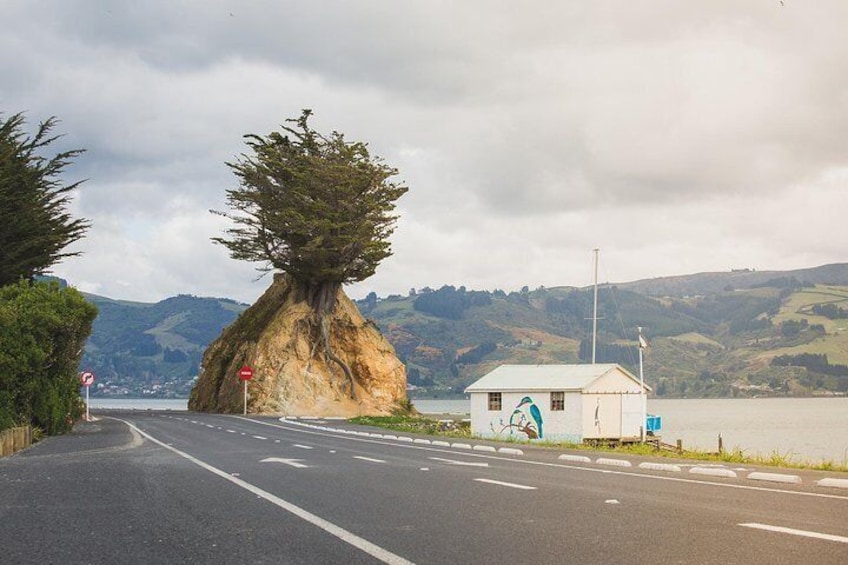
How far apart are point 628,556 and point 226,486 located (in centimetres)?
906

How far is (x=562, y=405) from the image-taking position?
5822 cm

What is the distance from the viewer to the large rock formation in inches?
3063

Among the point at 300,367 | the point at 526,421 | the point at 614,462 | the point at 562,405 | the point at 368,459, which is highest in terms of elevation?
the point at 300,367

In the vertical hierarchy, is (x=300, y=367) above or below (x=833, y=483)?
above

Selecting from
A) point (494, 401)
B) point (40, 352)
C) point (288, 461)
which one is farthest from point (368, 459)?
point (494, 401)

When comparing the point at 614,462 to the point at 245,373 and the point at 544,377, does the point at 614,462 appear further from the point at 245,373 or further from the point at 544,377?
the point at 245,373

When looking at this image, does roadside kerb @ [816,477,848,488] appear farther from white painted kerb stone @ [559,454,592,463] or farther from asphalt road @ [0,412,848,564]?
white painted kerb stone @ [559,454,592,463]

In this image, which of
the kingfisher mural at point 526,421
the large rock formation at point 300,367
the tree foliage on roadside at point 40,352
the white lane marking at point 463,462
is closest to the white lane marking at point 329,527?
the white lane marking at point 463,462

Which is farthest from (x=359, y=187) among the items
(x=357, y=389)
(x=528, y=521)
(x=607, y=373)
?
(x=528, y=521)

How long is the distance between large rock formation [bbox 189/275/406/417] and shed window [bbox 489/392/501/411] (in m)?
18.5

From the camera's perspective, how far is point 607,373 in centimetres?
5906

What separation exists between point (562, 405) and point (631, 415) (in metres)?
5.36

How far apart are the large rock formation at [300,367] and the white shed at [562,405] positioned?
18.7m

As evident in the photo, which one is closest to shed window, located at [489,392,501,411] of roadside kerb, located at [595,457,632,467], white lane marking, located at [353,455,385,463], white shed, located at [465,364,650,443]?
white shed, located at [465,364,650,443]
